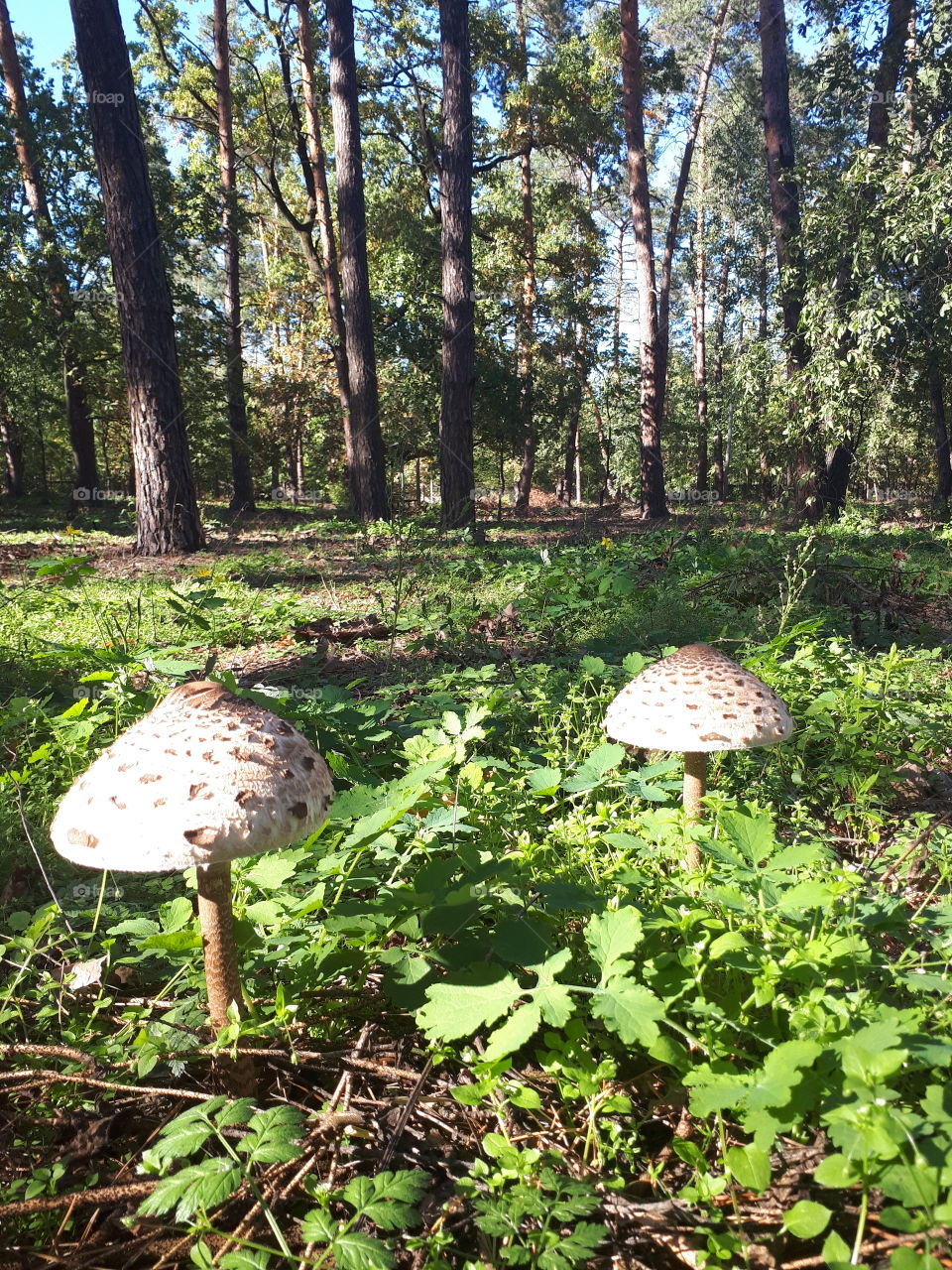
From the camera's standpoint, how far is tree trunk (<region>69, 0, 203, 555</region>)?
8.34 m

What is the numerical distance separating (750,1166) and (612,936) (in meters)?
0.48

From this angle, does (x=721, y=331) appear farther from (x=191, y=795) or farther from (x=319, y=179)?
(x=191, y=795)

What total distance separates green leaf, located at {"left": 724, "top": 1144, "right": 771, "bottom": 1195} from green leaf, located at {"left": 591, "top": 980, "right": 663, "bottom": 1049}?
0.22 m

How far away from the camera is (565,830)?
256 cm

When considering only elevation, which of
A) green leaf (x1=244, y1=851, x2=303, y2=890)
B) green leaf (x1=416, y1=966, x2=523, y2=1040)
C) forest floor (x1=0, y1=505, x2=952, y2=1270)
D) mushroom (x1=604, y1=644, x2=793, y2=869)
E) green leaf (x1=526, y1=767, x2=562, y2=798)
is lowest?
forest floor (x1=0, y1=505, x2=952, y2=1270)

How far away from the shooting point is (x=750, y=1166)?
1286 millimetres

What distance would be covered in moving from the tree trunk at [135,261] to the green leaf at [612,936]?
870 centimetres

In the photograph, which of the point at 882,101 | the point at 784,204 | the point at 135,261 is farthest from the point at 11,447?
the point at 882,101

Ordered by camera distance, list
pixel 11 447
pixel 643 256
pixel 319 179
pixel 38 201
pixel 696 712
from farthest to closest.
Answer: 1. pixel 11 447
2. pixel 319 179
3. pixel 38 201
4. pixel 643 256
5. pixel 696 712

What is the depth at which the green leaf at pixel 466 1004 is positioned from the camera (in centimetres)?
149

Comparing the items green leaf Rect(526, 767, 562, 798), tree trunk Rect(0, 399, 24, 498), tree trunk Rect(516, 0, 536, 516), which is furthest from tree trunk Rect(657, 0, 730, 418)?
tree trunk Rect(0, 399, 24, 498)

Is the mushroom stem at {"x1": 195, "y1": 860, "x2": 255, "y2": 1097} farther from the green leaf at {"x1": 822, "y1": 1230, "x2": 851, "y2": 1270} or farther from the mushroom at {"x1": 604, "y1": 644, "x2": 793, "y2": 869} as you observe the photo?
the mushroom at {"x1": 604, "y1": 644, "x2": 793, "y2": 869}

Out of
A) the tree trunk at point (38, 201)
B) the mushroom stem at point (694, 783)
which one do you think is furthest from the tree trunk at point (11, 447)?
the mushroom stem at point (694, 783)

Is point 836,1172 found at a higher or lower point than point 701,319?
lower
